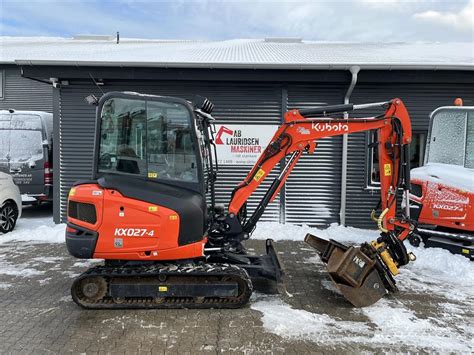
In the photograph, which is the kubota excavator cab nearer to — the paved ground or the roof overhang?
the paved ground

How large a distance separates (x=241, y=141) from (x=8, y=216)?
18.0 feet

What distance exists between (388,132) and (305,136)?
44.8 inches

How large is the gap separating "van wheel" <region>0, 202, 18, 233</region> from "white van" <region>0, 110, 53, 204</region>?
120 centimetres

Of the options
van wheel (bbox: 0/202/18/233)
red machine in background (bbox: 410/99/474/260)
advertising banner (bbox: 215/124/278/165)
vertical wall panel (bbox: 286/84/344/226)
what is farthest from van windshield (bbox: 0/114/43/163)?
red machine in background (bbox: 410/99/474/260)

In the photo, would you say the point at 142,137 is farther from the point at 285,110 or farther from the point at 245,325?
the point at 285,110

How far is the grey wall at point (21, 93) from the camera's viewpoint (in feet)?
50.6

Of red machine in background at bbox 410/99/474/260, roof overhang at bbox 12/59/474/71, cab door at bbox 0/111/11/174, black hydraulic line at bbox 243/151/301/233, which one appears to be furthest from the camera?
cab door at bbox 0/111/11/174

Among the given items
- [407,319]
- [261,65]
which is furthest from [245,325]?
[261,65]

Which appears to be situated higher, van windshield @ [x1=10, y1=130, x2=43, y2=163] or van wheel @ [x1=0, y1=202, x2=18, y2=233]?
van windshield @ [x1=10, y1=130, x2=43, y2=163]

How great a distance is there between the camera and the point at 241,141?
938 cm

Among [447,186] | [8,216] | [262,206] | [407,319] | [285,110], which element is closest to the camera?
[407,319]

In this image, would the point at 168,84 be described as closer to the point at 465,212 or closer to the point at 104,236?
the point at 104,236

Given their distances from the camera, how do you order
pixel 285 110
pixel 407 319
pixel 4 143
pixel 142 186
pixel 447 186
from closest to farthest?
pixel 407 319
pixel 142 186
pixel 447 186
pixel 285 110
pixel 4 143

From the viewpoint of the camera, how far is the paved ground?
12.9ft
